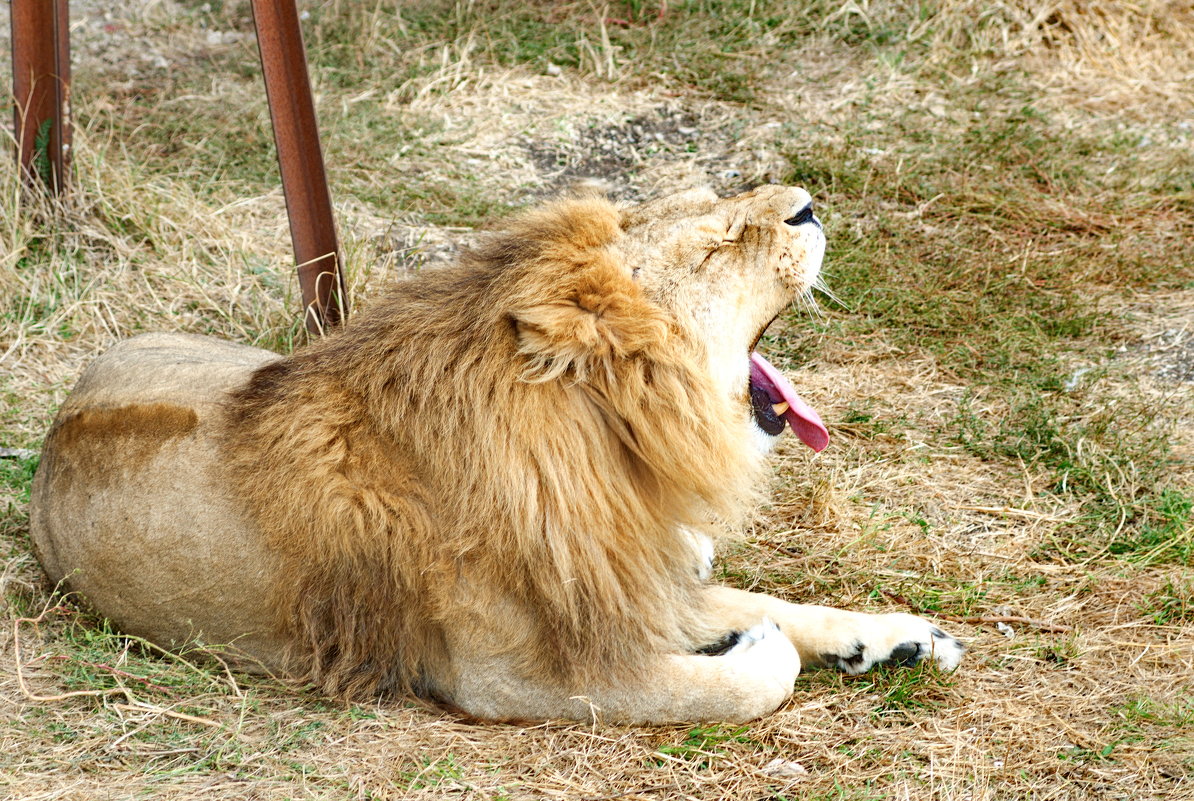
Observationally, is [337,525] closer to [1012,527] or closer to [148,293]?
[1012,527]

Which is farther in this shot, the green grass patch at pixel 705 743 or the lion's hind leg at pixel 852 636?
the lion's hind leg at pixel 852 636

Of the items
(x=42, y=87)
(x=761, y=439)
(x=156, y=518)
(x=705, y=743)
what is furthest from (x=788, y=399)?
(x=42, y=87)

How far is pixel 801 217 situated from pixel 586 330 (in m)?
0.78

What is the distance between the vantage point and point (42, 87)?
5.34 m

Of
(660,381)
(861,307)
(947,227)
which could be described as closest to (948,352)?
(861,307)

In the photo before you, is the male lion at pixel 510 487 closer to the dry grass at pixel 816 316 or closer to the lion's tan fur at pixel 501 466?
the lion's tan fur at pixel 501 466

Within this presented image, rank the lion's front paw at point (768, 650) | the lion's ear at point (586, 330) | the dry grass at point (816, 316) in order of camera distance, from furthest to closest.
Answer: the lion's front paw at point (768, 650) < the dry grass at point (816, 316) < the lion's ear at point (586, 330)

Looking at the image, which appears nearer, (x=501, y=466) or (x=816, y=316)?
(x=501, y=466)

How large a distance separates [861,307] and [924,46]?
2797mm

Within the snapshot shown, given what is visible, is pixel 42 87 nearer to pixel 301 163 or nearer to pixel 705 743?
pixel 301 163

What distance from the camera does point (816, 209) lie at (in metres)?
6.05

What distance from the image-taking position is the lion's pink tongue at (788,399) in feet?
11.0

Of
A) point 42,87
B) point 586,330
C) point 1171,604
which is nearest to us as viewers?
point 586,330

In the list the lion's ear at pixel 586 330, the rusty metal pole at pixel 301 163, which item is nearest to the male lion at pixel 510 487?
the lion's ear at pixel 586 330
